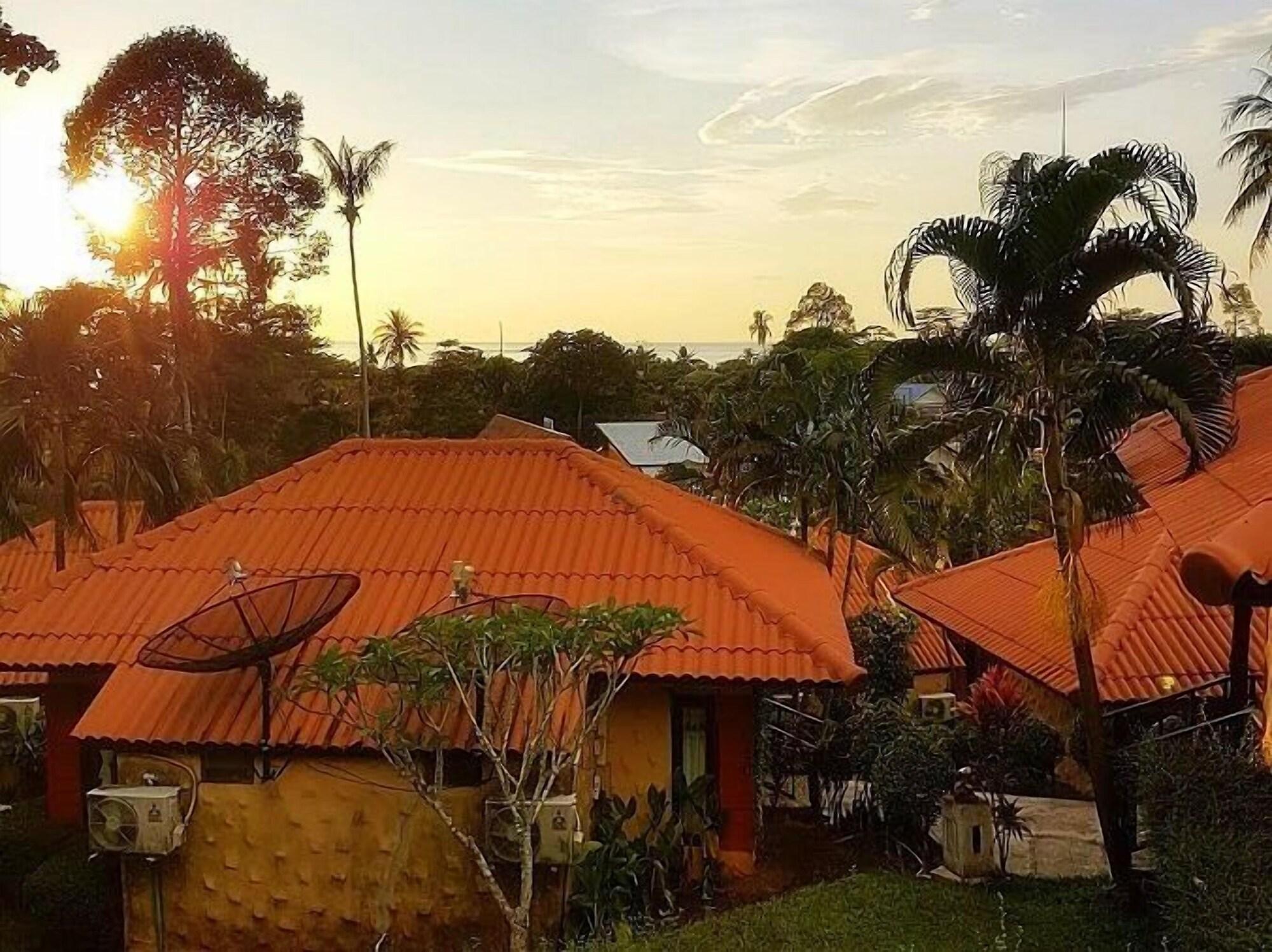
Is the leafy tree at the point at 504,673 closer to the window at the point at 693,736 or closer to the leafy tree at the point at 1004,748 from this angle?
the window at the point at 693,736

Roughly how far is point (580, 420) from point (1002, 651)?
49627 millimetres

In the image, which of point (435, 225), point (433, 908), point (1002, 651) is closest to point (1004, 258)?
point (1002, 651)

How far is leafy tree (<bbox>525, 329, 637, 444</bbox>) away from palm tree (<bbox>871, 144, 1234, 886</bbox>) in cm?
5272

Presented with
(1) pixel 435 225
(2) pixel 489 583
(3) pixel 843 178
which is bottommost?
(2) pixel 489 583

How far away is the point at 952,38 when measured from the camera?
17500mm

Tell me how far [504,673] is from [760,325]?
98800mm

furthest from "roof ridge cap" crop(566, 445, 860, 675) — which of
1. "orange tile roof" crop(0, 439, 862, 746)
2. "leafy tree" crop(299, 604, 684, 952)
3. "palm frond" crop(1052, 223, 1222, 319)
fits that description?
"palm frond" crop(1052, 223, 1222, 319)

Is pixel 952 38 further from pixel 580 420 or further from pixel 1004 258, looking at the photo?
pixel 580 420

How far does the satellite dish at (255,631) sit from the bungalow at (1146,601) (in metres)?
6.41

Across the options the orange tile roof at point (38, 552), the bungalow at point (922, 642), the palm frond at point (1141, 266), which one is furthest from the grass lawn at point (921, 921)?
the orange tile roof at point (38, 552)

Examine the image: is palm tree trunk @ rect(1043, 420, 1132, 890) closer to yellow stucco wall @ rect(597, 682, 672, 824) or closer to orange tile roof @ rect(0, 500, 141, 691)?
yellow stucco wall @ rect(597, 682, 672, 824)

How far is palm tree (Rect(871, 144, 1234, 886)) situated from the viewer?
948 centimetres

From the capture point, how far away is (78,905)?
1112 cm

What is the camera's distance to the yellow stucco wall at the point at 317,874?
33.8ft
